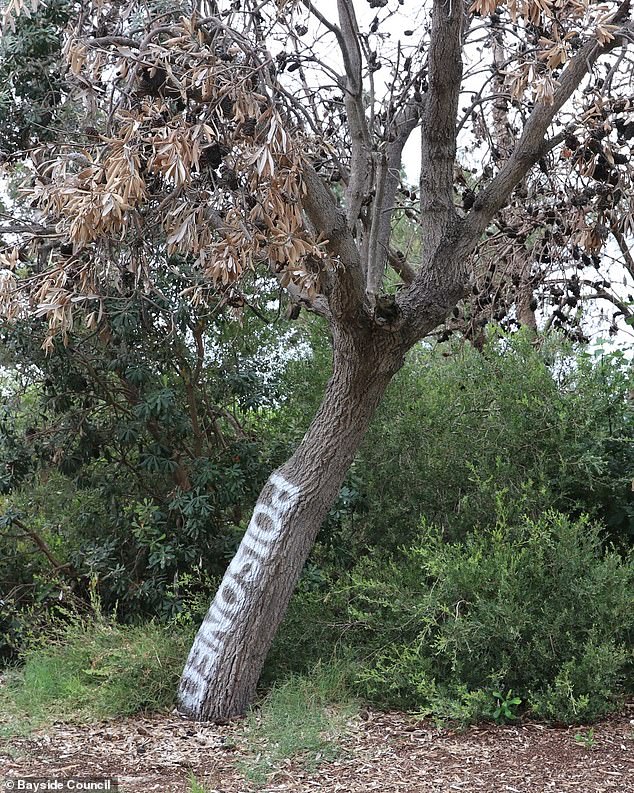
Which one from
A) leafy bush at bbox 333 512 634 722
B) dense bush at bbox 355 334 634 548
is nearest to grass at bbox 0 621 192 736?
leafy bush at bbox 333 512 634 722

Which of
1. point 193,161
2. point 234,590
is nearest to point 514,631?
point 234,590

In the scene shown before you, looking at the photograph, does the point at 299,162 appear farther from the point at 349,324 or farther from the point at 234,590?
the point at 234,590

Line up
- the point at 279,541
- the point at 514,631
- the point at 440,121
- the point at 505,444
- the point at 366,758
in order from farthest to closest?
1. the point at 505,444
2. the point at 279,541
3. the point at 514,631
4. the point at 440,121
5. the point at 366,758

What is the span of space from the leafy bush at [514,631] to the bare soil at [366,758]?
0.19 m

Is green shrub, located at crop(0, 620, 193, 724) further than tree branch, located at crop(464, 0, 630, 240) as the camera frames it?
Yes

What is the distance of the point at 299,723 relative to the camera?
16.0 ft

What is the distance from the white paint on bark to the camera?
5270 millimetres

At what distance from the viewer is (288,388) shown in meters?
7.24

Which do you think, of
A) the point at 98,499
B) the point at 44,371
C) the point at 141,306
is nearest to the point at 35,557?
the point at 98,499

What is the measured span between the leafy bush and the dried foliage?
1500 millimetres
